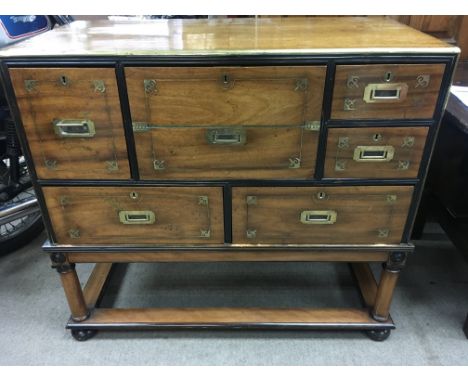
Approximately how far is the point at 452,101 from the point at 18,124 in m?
1.10

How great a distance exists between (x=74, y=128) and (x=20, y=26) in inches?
26.6

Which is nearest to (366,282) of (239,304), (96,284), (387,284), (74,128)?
(387,284)

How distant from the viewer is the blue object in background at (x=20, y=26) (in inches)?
48.6

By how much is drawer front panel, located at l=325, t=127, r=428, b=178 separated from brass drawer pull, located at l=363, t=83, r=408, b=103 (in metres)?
0.06

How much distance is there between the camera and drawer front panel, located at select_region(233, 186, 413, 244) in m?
0.94

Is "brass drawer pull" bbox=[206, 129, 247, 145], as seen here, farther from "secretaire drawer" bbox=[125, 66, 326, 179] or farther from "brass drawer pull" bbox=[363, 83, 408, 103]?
"brass drawer pull" bbox=[363, 83, 408, 103]

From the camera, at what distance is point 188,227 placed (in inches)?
39.3

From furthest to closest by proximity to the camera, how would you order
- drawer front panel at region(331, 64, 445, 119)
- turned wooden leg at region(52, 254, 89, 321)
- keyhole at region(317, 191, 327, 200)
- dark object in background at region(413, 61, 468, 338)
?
dark object in background at region(413, 61, 468, 338) < turned wooden leg at region(52, 254, 89, 321) < keyhole at region(317, 191, 327, 200) < drawer front panel at region(331, 64, 445, 119)

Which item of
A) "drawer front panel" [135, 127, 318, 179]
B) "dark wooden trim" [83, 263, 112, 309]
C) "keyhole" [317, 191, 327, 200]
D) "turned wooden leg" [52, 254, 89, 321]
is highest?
"drawer front panel" [135, 127, 318, 179]

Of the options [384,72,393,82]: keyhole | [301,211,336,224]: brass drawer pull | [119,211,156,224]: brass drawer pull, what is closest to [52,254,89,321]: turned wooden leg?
[119,211,156,224]: brass drawer pull

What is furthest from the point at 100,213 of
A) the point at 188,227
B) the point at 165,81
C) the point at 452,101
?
the point at 452,101

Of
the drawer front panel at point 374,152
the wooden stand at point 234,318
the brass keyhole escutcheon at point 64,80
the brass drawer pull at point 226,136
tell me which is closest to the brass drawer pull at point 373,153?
the drawer front panel at point 374,152

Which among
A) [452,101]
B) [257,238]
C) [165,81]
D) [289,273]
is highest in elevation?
[165,81]

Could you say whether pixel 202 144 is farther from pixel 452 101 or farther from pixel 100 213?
pixel 452 101
